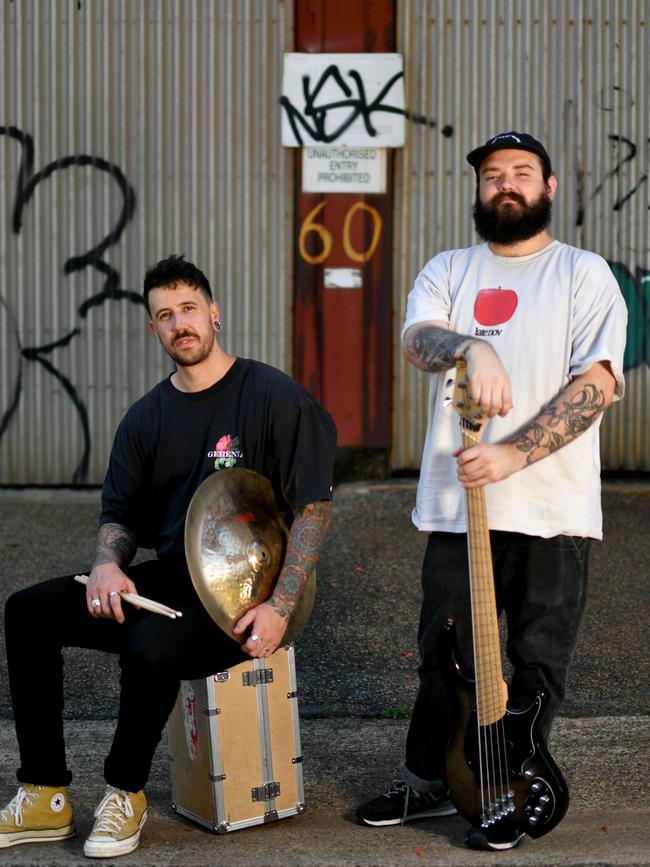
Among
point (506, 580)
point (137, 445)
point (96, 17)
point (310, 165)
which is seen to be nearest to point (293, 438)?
point (137, 445)

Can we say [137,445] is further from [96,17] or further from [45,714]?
[96,17]

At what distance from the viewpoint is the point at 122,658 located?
406cm

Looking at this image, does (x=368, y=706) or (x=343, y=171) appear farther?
(x=343, y=171)

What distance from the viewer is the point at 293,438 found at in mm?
4285

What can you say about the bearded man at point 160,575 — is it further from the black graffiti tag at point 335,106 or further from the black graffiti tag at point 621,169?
the black graffiti tag at point 621,169

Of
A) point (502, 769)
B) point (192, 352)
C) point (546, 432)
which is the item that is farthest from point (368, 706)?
point (546, 432)

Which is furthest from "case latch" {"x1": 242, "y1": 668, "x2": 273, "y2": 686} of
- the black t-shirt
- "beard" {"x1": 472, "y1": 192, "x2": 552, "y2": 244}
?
"beard" {"x1": 472, "y1": 192, "x2": 552, "y2": 244}

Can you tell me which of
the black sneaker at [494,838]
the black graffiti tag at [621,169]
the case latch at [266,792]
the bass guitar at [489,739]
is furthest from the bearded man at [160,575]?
the black graffiti tag at [621,169]

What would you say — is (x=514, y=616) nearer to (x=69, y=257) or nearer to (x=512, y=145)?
(x=512, y=145)

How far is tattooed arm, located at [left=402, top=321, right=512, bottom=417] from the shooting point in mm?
3621

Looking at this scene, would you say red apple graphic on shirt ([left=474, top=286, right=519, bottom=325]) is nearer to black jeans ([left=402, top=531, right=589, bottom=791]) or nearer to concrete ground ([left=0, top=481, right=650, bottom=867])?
black jeans ([left=402, top=531, right=589, bottom=791])

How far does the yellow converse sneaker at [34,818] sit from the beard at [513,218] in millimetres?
2180

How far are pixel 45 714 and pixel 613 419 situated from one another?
5.51 m

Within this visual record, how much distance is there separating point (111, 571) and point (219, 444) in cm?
52
